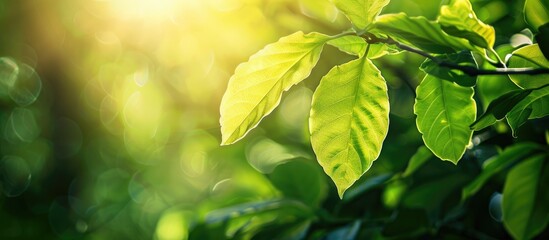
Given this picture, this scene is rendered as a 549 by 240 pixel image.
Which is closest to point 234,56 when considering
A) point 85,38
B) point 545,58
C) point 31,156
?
point 85,38

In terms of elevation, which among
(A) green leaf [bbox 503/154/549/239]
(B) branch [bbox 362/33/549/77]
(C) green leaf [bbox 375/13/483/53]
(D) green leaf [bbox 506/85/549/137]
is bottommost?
(A) green leaf [bbox 503/154/549/239]

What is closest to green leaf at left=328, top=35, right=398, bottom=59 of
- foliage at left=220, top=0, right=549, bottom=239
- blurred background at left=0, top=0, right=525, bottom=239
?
foliage at left=220, top=0, right=549, bottom=239

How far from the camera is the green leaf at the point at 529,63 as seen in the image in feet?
1.87

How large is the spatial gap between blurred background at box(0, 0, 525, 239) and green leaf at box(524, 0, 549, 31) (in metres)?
0.79

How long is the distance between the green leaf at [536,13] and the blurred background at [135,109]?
788 mm

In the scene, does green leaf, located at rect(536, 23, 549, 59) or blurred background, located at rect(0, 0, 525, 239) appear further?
blurred background, located at rect(0, 0, 525, 239)

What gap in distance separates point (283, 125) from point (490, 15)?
0.79 metres

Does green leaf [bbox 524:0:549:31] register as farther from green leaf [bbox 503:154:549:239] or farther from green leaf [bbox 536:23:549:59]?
green leaf [bbox 503:154:549:239]

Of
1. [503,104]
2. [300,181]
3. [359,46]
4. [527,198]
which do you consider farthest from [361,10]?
[300,181]

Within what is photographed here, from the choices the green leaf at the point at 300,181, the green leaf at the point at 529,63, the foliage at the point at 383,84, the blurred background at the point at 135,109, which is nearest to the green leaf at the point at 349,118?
the foliage at the point at 383,84

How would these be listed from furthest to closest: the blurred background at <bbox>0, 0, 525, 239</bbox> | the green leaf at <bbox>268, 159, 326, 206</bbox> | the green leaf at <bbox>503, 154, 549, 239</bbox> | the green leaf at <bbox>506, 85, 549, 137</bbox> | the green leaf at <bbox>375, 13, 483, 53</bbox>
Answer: the blurred background at <bbox>0, 0, 525, 239</bbox> → the green leaf at <bbox>268, 159, 326, 206</bbox> → the green leaf at <bbox>503, 154, 549, 239</bbox> → the green leaf at <bbox>506, 85, 549, 137</bbox> → the green leaf at <bbox>375, 13, 483, 53</bbox>

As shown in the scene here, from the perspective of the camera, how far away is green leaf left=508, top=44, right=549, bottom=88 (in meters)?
0.57

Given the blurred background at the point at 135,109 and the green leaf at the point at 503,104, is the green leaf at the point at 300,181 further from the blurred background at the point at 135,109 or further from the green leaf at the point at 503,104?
the green leaf at the point at 503,104

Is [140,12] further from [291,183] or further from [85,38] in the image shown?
[291,183]
